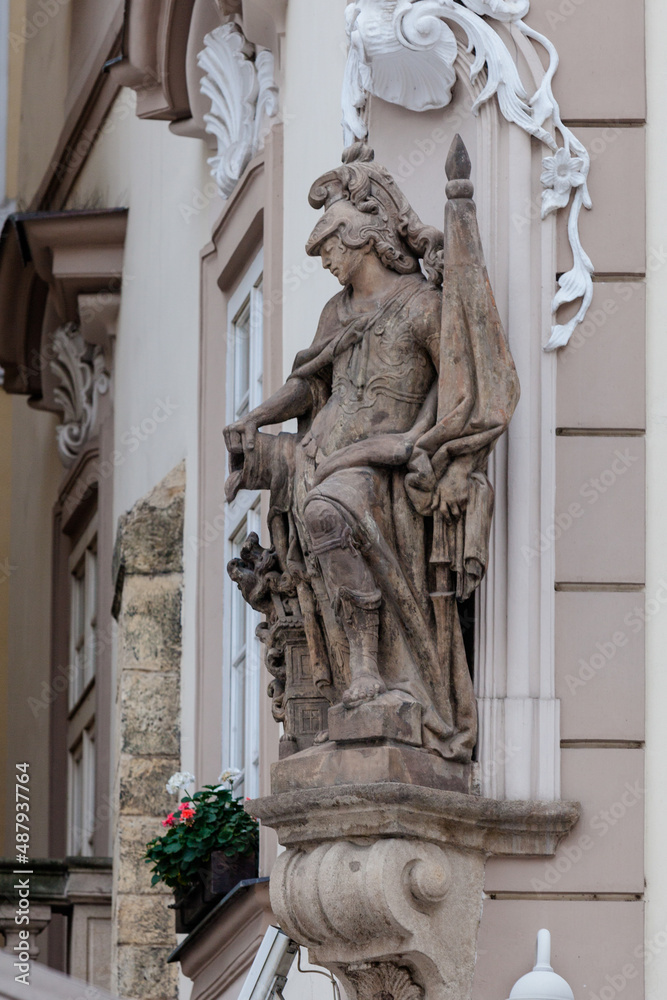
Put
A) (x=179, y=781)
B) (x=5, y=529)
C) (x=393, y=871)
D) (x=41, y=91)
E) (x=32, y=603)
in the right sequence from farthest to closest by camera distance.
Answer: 1. (x=5, y=529)
2. (x=41, y=91)
3. (x=32, y=603)
4. (x=179, y=781)
5. (x=393, y=871)

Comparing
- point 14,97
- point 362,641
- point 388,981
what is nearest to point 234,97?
point 362,641

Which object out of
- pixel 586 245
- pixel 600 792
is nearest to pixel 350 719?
pixel 600 792

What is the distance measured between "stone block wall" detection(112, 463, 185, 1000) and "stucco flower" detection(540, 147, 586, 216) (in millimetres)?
3885

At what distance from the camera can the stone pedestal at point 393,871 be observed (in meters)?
5.23

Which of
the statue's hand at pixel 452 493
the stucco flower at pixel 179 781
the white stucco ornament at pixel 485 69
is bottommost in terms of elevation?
the stucco flower at pixel 179 781

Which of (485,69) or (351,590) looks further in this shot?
(485,69)

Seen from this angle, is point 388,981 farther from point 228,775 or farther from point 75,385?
point 75,385

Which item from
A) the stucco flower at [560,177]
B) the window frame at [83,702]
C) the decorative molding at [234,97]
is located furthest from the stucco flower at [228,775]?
the window frame at [83,702]

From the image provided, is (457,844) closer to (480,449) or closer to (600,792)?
(600,792)

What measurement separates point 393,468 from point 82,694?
796 centimetres

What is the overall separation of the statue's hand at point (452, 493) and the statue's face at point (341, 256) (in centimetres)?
66

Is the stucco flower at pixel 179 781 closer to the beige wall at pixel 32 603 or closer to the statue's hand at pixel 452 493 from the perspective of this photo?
the statue's hand at pixel 452 493

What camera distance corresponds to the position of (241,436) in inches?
227

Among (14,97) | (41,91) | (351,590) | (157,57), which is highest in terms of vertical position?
(14,97)
